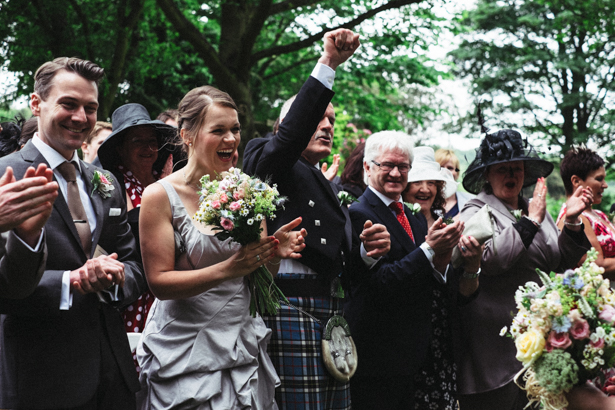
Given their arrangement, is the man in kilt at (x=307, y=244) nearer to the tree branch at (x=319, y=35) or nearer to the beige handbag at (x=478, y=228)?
the beige handbag at (x=478, y=228)

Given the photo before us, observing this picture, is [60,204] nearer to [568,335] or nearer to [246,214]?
[246,214]

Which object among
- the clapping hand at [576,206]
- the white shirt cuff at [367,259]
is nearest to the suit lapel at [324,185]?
the white shirt cuff at [367,259]

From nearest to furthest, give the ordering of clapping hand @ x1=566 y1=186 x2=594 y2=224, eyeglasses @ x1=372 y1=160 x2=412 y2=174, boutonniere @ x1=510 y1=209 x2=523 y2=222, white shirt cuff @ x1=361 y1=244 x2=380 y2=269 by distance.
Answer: white shirt cuff @ x1=361 y1=244 x2=380 y2=269 → eyeglasses @ x1=372 y1=160 x2=412 y2=174 → clapping hand @ x1=566 y1=186 x2=594 y2=224 → boutonniere @ x1=510 y1=209 x2=523 y2=222

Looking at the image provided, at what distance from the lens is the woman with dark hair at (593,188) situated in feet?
20.3

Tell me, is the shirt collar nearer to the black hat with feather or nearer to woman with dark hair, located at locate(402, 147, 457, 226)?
woman with dark hair, located at locate(402, 147, 457, 226)

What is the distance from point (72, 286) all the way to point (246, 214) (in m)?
0.92

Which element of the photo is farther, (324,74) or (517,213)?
(517,213)

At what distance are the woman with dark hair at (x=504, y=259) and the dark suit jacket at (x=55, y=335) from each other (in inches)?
108

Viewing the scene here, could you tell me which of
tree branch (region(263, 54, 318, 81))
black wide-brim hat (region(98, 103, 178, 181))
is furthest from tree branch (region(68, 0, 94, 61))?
black wide-brim hat (region(98, 103, 178, 181))

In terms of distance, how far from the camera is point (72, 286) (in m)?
3.20

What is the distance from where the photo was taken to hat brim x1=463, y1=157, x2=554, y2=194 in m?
5.46

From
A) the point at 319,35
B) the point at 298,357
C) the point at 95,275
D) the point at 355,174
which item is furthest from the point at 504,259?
the point at 319,35

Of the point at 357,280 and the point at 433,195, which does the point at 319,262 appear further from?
the point at 433,195

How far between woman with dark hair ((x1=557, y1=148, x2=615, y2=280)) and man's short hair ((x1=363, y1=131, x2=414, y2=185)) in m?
2.06
